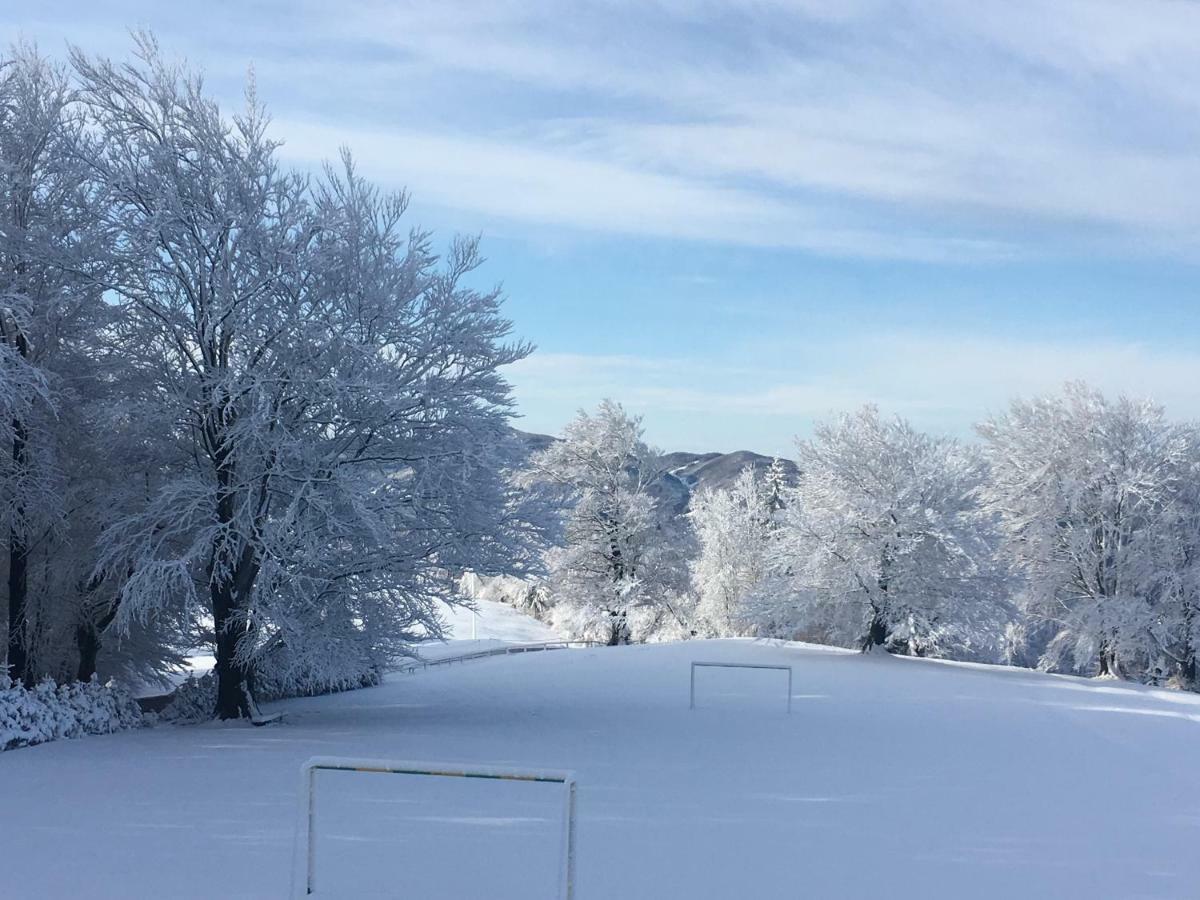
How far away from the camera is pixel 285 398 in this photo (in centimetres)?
1460

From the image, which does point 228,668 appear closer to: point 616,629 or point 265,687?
point 265,687

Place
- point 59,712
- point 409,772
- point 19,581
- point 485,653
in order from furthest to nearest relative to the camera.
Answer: point 485,653 < point 19,581 < point 59,712 < point 409,772

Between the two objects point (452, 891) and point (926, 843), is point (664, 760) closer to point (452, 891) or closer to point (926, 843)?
point (926, 843)

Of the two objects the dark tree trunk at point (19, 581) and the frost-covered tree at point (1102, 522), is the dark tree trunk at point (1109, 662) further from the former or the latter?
the dark tree trunk at point (19, 581)

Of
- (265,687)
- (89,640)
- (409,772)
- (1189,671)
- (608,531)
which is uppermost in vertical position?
(608,531)

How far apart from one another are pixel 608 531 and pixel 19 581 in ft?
75.9

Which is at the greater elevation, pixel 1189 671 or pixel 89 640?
pixel 89 640

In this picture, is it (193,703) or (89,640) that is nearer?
(193,703)

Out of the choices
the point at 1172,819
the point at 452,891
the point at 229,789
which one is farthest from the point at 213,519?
the point at 1172,819

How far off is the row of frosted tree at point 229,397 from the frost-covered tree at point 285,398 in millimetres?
41

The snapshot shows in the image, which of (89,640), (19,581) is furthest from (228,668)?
(89,640)

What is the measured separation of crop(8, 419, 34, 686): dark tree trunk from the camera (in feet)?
50.0

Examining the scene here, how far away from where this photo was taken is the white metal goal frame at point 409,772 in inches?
244

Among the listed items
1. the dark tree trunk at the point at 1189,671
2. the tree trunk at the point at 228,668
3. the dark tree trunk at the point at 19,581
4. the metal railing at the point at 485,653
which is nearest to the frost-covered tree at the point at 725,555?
the metal railing at the point at 485,653
